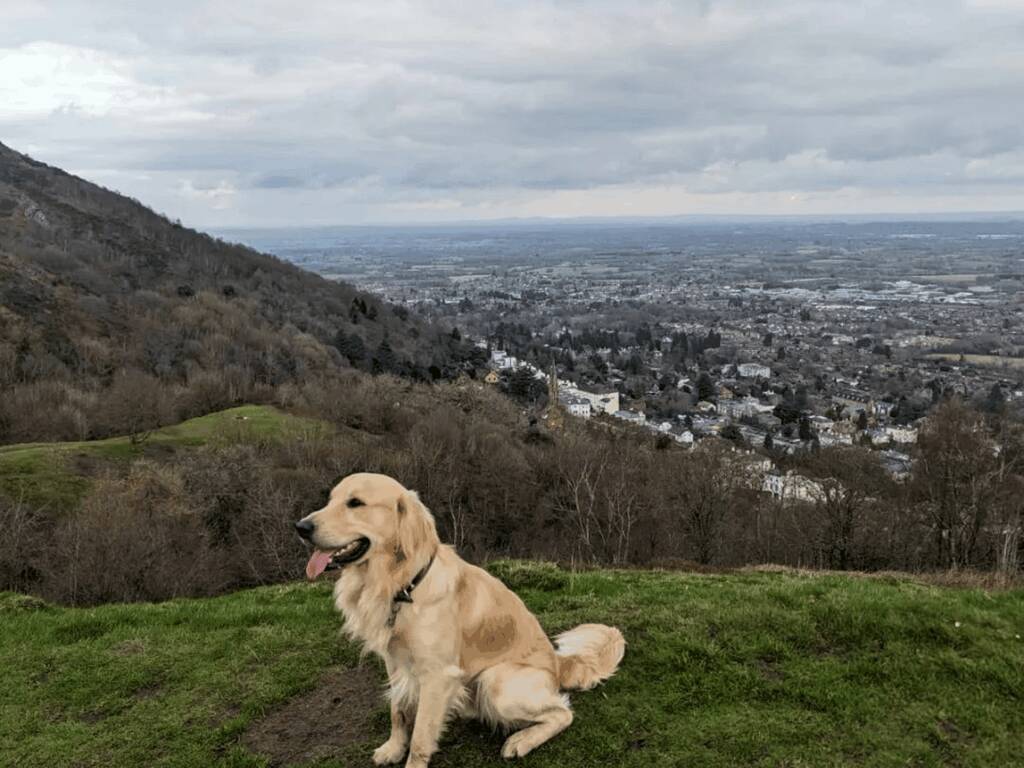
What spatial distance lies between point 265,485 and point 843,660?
30452mm

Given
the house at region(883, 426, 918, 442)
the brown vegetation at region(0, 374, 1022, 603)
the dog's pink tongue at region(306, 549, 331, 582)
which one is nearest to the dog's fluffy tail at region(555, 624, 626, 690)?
the dog's pink tongue at region(306, 549, 331, 582)

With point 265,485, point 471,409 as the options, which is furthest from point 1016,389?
point 265,485

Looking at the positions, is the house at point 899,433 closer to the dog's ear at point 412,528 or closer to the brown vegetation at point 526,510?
the brown vegetation at point 526,510

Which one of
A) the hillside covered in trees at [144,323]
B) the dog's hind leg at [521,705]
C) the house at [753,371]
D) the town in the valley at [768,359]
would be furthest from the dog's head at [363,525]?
the house at [753,371]

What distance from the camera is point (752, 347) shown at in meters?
140

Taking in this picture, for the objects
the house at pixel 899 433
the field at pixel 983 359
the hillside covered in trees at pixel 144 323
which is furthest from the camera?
the field at pixel 983 359

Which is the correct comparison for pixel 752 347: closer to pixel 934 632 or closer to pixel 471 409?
pixel 471 409

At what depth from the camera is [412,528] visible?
16.1ft

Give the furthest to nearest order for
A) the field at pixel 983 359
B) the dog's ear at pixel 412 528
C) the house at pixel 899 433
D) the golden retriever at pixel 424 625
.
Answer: the field at pixel 983 359 < the house at pixel 899 433 < the dog's ear at pixel 412 528 < the golden retriever at pixel 424 625

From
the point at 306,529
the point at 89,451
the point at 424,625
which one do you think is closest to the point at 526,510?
the point at 89,451

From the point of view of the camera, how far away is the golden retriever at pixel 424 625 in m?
4.66

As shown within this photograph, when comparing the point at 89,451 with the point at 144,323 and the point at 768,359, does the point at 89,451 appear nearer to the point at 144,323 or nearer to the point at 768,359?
the point at 144,323

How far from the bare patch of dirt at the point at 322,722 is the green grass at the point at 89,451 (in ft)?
92.0

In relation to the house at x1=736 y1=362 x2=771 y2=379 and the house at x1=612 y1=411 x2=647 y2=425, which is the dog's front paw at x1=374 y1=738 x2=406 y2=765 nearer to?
the house at x1=612 y1=411 x2=647 y2=425
